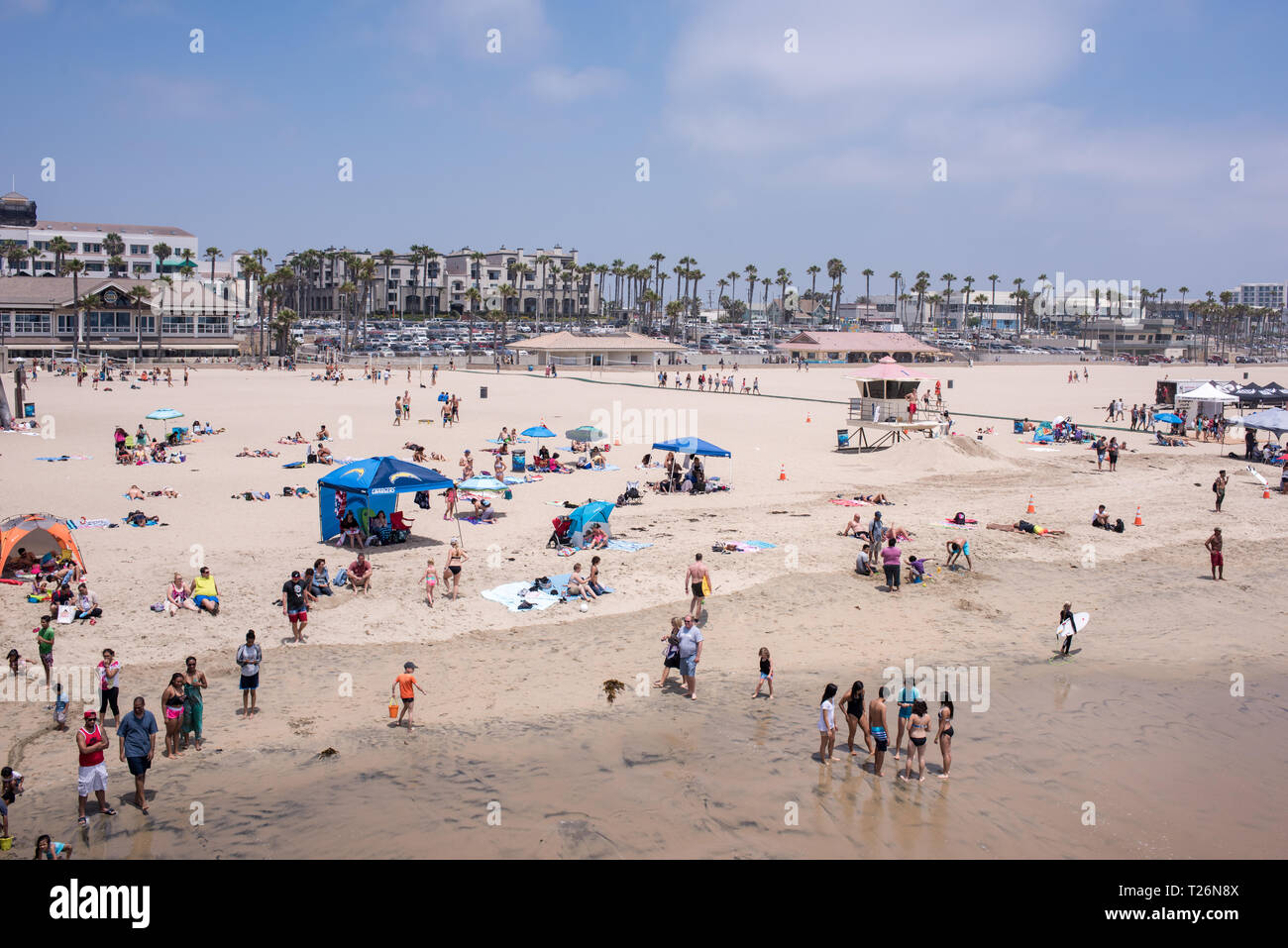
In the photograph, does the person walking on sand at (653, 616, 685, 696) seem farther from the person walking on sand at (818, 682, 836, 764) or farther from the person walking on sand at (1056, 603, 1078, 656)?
the person walking on sand at (1056, 603, 1078, 656)

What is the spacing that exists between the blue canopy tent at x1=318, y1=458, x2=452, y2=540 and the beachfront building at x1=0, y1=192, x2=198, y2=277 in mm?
99709

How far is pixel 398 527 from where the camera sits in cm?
1803

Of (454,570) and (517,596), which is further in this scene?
(517,596)

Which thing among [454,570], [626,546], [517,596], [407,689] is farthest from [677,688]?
[626,546]

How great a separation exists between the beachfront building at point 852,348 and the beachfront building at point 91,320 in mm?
57625

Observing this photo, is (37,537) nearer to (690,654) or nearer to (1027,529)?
(690,654)

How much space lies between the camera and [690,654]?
11.5m

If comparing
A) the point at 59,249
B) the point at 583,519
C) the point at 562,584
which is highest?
the point at 59,249

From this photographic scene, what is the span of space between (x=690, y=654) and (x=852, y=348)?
93.0 metres

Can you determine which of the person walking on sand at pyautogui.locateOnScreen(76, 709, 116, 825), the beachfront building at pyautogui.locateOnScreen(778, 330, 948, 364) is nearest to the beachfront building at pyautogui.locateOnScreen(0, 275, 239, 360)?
the beachfront building at pyautogui.locateOnScreen(778, 330, 948, 364)

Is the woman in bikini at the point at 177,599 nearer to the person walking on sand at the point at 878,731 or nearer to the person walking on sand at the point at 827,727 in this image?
the person walking on sand at the point at 827,727

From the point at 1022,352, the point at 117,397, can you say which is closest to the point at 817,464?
the point at 117,397
